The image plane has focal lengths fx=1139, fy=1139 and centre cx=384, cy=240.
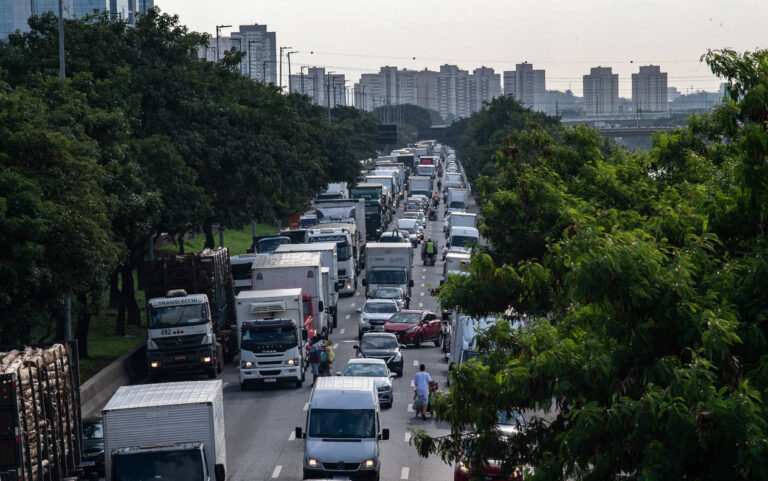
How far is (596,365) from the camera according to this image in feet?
35.5

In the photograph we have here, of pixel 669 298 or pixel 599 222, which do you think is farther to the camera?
pixel 599 222

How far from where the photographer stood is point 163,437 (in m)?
19.6

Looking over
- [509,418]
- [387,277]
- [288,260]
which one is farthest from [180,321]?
[509,418]

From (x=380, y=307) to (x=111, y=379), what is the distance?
14.4 metres

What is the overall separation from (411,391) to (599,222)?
60.7 ft

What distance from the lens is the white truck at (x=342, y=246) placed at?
57.3 m

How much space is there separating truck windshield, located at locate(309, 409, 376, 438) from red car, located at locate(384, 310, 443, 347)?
19.7 m

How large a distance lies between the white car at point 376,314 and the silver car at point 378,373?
11.7 metres

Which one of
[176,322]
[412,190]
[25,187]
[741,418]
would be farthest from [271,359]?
[412,190]

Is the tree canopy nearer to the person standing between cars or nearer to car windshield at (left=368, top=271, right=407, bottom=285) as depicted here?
the person standing between cars

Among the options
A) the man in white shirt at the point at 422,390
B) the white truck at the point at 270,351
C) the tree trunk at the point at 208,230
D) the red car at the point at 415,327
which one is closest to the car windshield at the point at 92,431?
the man in white shirt at the point at 422,390

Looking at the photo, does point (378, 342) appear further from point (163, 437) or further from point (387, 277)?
point (163, 437)

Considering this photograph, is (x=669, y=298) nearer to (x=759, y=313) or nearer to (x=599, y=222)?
(x=759, y=313)

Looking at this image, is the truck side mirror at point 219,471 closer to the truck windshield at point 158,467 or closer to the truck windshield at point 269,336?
the truck windshield at point 158,467
